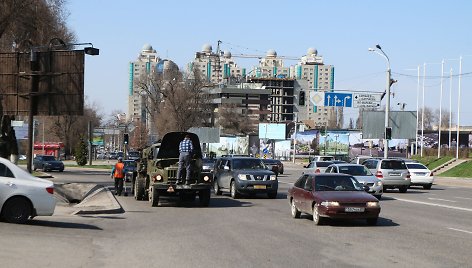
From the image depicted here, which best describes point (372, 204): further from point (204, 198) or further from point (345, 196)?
point (204, 198)

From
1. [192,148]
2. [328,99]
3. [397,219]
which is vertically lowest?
[397,219]

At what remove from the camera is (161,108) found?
10719 cm

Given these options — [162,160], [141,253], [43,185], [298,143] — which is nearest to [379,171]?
[162,160]

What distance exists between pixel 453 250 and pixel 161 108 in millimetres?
95778

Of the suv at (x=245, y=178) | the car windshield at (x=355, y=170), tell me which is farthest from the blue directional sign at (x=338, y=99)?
the car windshield at (x=355, y=170)

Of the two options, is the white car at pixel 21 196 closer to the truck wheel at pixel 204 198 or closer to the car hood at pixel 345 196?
the car hood at pixel 345 196

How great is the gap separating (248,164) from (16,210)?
50.1ft

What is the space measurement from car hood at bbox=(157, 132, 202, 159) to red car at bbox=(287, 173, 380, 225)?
277 inches

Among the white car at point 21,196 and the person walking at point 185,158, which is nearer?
the white car at point 21,196

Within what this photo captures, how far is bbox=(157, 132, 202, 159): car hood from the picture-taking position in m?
26.1

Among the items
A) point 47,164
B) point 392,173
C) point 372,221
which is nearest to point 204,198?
point 372,221

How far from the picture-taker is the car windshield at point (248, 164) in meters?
30.1

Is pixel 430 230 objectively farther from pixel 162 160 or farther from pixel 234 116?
pixel 234 116

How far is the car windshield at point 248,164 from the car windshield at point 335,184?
449 inches
